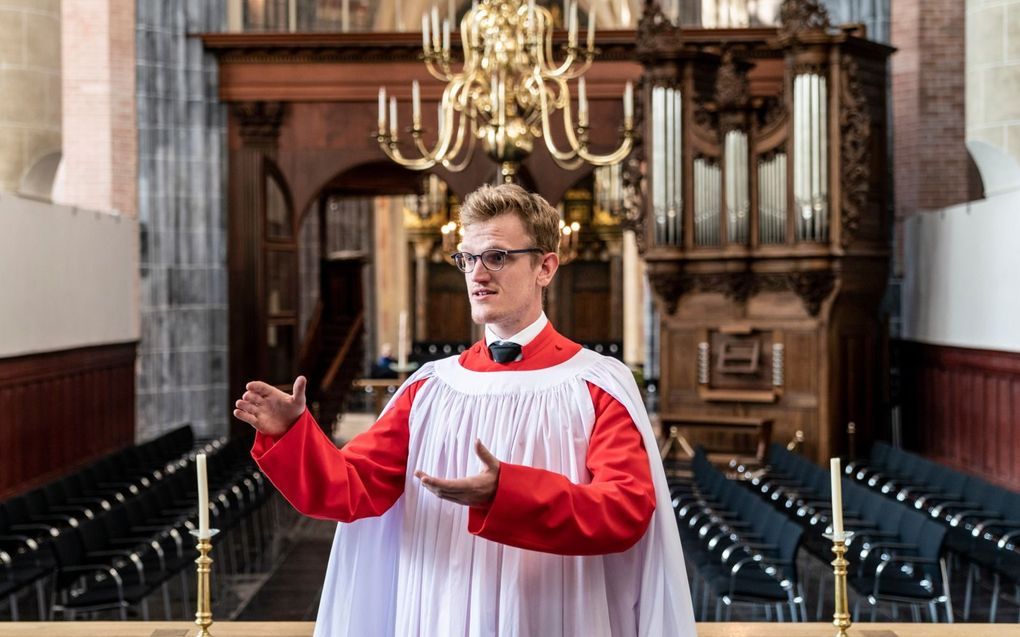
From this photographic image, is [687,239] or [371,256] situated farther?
[371,256]

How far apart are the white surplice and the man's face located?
Result: 170 mm

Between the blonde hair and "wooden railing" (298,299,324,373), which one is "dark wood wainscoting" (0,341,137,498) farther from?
the blonde hair

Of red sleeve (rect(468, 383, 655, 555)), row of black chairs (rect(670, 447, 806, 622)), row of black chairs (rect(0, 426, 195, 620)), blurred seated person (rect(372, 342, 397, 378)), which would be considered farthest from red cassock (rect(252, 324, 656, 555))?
blurred seated person (rect(372, 342, 397, 378))

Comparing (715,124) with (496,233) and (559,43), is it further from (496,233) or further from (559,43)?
(496,233)

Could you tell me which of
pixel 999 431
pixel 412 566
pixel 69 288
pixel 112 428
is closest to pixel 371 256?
pixel 112 428

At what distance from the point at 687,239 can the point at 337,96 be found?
17.1ft

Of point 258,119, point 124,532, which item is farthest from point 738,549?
point 258,119

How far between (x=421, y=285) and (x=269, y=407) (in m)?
26.5

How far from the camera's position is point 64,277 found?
1216 cm

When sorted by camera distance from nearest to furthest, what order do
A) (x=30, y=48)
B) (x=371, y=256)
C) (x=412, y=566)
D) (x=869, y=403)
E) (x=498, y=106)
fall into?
1. (x=412, y=566)
2. (x=498, y=106)
3. (x=30, y=48)
4. (x=869, y=403)
5. (x=371, y=256)

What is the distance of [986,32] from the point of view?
10.4 meters

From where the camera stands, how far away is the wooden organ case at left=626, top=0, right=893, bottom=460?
12.8 m

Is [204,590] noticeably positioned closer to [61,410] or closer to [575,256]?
[61,410]

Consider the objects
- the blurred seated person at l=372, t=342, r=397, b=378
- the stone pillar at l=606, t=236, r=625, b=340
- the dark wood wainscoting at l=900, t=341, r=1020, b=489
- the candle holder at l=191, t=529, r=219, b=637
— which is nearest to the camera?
the candle holder at l=191, t=529, r=219, b=637
